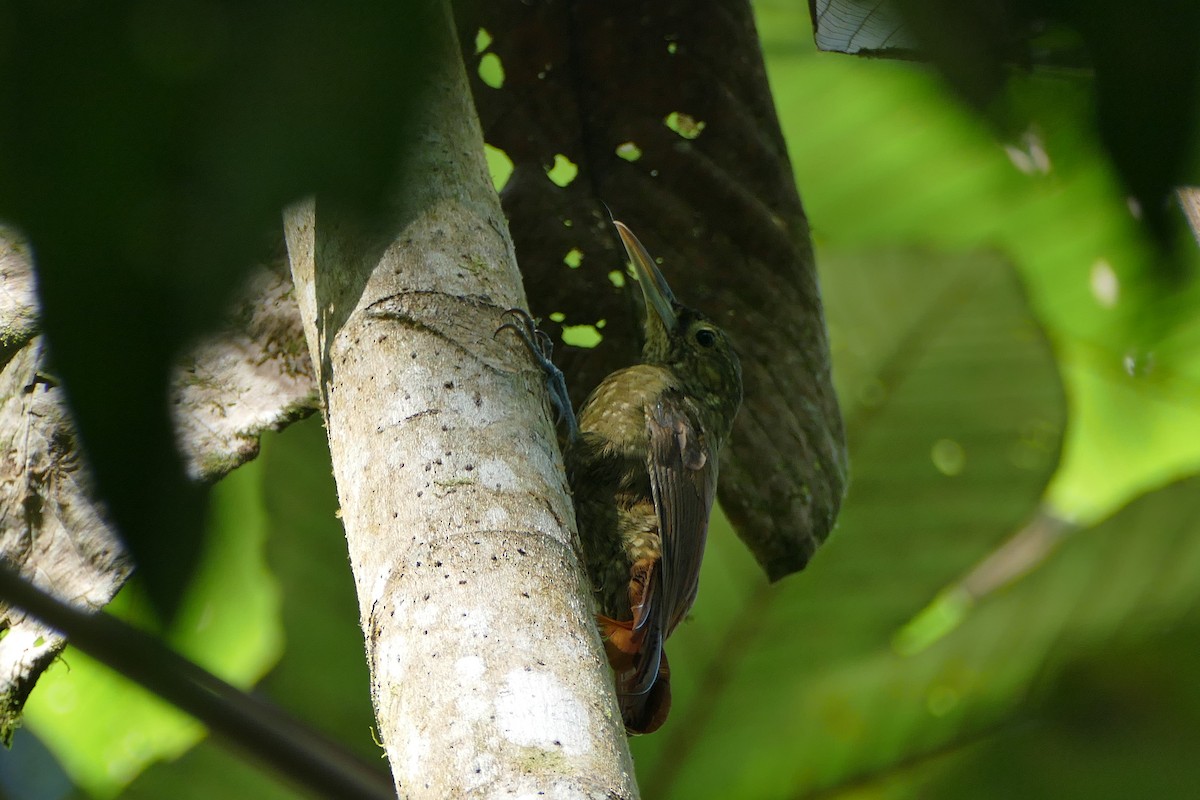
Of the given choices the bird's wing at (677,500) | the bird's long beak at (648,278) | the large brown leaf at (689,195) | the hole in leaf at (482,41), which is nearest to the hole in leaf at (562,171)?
the large brown leaf at (689,195)

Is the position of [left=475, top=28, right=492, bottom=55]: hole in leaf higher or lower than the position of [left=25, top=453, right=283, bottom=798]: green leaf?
higher

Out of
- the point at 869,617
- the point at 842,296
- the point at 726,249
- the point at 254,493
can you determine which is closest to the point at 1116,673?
the point at 869,617

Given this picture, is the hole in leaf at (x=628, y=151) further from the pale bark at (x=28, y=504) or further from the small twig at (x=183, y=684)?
the small twig at (x=183, y=684)

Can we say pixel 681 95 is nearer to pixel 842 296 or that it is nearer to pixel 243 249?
pixel 842 296

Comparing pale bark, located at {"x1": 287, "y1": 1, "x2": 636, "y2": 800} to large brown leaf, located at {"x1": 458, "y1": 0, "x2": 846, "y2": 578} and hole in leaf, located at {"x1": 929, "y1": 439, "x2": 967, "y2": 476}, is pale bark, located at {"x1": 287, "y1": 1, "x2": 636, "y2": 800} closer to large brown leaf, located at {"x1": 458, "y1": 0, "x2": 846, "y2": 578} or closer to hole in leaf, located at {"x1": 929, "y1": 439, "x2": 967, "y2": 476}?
large brown leaf, located at {"x1": 458, "y1": 0, "x2": 846, "y2": 578}

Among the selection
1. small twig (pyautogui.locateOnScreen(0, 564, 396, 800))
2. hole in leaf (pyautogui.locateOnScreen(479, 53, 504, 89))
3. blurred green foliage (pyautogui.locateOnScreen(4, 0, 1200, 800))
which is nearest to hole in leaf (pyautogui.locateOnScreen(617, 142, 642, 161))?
hole in leaf (pyautogui.locateOnScreen(479, 53, 504, 89))

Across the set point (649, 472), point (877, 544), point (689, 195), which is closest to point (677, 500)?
point (649, 472)

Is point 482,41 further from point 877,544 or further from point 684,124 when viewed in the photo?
point 877,544
